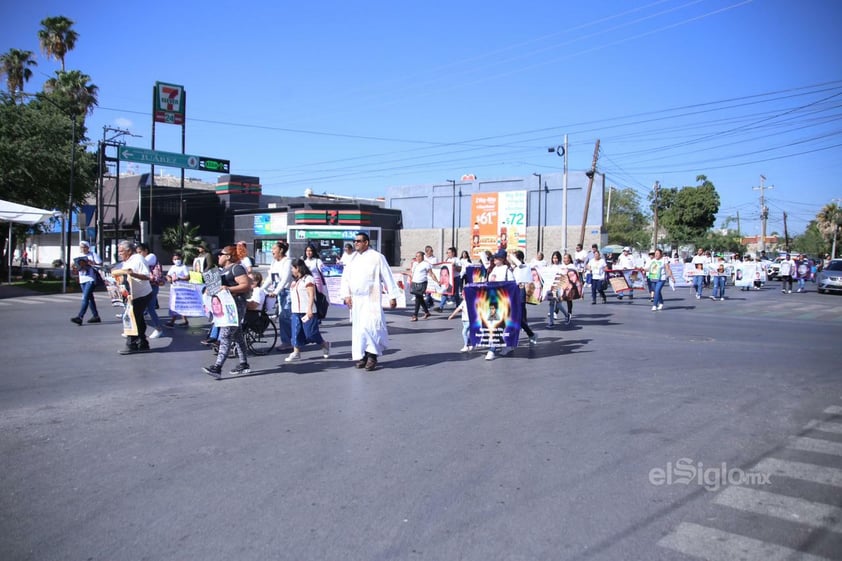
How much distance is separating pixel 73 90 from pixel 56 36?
13.3ft

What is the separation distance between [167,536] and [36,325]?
40.4 ft

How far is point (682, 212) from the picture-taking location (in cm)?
5241

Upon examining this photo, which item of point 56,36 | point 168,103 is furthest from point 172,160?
point 56,36

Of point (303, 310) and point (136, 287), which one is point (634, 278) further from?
point (136, 287)

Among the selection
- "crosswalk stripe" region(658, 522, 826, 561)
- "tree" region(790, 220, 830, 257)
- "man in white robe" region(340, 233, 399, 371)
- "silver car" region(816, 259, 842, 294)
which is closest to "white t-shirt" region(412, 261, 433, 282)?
"man in white robe" region(340, 233, 399, 371)

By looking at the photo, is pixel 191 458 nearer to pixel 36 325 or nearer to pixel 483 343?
pixel 483 343

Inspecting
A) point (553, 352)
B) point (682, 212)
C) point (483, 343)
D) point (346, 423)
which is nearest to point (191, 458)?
point (346, 423)

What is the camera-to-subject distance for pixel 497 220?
52844 mm

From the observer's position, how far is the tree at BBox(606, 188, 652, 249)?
8706 centimetres

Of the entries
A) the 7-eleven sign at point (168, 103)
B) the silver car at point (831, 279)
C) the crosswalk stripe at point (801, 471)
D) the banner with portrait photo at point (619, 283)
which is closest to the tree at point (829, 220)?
the silver car at point (831, 279)

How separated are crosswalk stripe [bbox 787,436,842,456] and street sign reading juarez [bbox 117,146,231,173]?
29.3 metres

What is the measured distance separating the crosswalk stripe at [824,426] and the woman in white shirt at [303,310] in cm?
644

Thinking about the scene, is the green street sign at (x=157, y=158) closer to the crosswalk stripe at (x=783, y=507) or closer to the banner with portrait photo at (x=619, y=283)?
the banner with portrait photo at (x=619, y=283)

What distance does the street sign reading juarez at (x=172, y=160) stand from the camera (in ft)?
94.7
